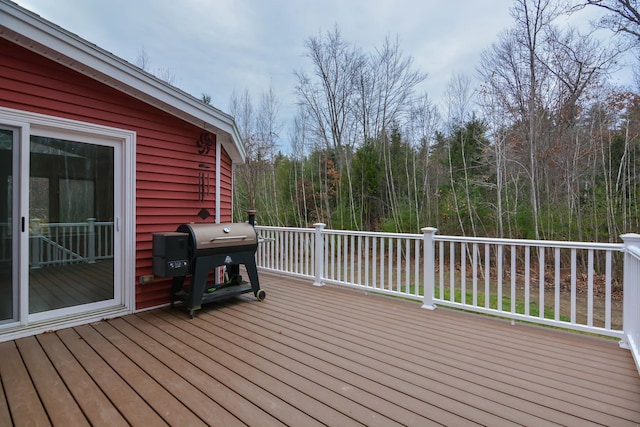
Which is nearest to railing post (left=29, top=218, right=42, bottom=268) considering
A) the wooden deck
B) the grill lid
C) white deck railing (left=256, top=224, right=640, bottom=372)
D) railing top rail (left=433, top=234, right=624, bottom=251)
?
the wooden deck

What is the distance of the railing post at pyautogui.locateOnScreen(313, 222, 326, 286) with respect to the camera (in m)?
4.78

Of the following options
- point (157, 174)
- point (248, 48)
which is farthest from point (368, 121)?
point (157, 174)

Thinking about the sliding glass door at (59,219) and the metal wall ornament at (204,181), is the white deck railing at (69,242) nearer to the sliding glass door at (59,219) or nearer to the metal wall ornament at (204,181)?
the sliding glass door at (59,219)

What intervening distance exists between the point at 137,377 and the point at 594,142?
329 inches

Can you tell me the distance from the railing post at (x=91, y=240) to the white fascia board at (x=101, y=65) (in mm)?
1381

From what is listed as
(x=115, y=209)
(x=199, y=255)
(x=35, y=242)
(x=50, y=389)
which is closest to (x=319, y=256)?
(x=199, y=255)

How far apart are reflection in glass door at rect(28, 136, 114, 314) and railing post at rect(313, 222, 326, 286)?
8.50ft

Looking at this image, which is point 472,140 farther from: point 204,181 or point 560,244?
point 204,181

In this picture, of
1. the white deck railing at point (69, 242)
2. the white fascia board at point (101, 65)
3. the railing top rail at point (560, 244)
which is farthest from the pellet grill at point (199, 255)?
the railing top rail at point (560, 244)

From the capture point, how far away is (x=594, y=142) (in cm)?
641

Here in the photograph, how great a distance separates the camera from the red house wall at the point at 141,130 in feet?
8.82

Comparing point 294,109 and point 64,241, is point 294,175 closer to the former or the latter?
point 294,109

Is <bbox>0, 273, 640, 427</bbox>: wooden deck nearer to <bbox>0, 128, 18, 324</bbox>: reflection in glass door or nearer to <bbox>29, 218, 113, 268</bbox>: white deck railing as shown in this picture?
<bbox>0, 128, 18, 324</bbox>: reflection in glass door

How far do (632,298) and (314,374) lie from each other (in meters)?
2.51
